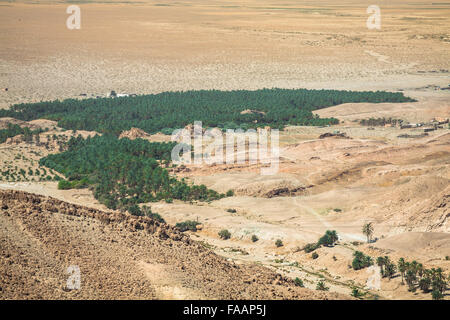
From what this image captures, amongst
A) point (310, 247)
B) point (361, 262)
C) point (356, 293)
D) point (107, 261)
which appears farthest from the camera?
point (310, 247)

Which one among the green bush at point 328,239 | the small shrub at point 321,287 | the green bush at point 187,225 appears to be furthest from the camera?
the green bush at point 187,225

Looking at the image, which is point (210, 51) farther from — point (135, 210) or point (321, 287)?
point (321, 287)

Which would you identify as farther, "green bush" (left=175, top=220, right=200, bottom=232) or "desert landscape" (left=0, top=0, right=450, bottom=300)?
"green bush" (left=175, top=220, right=200, bottom=232)

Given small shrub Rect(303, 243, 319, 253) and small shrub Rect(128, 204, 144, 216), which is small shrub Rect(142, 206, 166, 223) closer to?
small shrub Rect(128, 204, 144, 216)

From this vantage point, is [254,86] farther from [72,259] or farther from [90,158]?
[72,259]

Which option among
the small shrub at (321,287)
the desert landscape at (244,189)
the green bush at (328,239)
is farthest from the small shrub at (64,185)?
the small shrub at (321,287)

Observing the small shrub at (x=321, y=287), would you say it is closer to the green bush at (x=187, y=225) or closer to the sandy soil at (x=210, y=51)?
the green bush at (x=187, y=225)

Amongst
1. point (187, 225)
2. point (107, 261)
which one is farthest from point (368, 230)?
point (107, 261)

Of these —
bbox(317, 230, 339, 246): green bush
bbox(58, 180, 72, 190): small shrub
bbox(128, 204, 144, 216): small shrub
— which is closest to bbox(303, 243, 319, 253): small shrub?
bbox(317, 230, 339, 246): green bush
